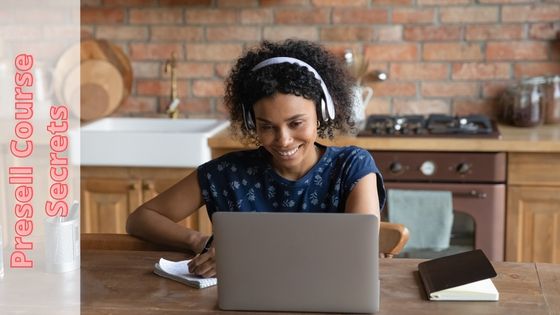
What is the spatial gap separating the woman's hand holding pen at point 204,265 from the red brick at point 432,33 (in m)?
2.26

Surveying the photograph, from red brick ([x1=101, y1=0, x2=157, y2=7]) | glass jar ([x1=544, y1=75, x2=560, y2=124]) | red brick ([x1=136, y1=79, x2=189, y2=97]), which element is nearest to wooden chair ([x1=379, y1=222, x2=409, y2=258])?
glass jar ([x1=544, y1=75, x2=560, y2=124])

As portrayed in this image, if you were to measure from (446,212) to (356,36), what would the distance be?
0.99m

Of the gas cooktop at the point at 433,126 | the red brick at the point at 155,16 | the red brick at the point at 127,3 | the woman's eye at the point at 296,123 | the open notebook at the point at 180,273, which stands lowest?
the open notebook at the point at 180,273

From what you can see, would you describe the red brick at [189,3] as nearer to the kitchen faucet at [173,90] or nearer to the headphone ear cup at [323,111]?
the kitchen faucet at [173,90]

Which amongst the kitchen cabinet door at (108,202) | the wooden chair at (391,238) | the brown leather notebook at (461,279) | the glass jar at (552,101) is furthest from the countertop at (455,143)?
the brown leather notebook at (461,279)

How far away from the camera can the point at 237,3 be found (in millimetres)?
3928

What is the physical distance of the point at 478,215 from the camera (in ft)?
11.0

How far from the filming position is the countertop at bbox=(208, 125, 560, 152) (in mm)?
3273

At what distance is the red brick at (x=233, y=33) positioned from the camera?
3.94 m

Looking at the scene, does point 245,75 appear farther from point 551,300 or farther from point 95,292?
point 551,300

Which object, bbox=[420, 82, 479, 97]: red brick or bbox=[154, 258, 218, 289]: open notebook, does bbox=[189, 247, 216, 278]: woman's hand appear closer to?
bbox=[154, 258, 218, 289]: open notebook

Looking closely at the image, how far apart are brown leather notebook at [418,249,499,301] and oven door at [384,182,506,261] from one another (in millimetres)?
1576

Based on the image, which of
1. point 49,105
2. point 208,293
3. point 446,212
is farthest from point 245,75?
point 49,105

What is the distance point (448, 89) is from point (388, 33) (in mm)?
377
